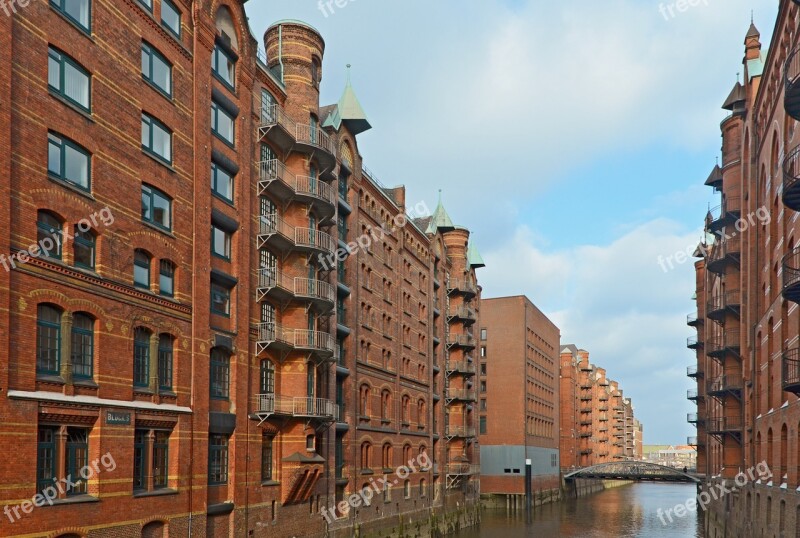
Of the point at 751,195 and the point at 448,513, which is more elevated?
the point at 751,195

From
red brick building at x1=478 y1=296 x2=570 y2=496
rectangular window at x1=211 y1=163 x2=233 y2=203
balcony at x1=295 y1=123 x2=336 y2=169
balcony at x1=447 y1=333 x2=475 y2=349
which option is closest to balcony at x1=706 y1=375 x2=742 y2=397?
balcony at x1=447 y1=333 x2=475 y2=349

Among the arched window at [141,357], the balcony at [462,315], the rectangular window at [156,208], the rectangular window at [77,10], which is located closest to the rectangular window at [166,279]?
the rectangular window at [156,208]

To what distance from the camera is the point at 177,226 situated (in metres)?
24.1

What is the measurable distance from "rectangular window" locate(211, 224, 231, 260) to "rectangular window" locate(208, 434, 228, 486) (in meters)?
6.39

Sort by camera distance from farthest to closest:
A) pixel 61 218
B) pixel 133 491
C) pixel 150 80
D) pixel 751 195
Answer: pixel 751 195
pixel 150 80
pixel 133 491
pixel 61 218

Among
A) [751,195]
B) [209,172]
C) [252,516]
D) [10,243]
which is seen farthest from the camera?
[751,195]

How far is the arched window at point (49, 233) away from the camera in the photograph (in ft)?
59.8

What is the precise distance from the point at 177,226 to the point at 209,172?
2.60m

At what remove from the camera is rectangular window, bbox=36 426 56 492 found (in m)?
17.9

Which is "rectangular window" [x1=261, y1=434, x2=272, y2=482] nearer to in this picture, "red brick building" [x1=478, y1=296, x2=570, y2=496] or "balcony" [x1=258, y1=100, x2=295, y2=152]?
"balcony" [x1=258, y1=100, x2=295, y2=152]

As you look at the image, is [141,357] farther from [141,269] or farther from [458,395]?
[458,395]

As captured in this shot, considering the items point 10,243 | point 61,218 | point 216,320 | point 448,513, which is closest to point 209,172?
point 216,320

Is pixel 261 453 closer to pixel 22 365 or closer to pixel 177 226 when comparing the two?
pixel 177 226

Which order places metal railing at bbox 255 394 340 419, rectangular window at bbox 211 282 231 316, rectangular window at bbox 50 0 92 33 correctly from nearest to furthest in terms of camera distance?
rectangular window at bbox 50 0 92 33
rectangular window at bbox 211 282 231 316
metal railing at bbox 255 394 340 419
